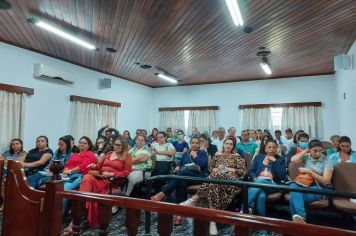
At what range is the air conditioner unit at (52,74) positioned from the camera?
5070mm

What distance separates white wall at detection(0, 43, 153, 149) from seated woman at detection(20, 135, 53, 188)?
144cm

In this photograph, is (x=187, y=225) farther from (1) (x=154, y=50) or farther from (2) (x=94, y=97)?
(2) (x=94, y=97)

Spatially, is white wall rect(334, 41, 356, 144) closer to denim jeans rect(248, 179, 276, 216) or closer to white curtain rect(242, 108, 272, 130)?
white curtain rect(242, 108, 272, 130)

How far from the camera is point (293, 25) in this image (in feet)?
11.9

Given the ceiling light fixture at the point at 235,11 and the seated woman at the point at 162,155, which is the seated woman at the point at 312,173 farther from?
the seated woman at the point at 162,155

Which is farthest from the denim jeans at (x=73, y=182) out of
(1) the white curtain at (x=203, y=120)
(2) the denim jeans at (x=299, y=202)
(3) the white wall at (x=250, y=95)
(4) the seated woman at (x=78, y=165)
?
(3) the white wall at (x=250, y=95)

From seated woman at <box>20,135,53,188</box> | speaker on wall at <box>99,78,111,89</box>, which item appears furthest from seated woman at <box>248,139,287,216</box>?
speaker on wall at <box>99,78,111,89</box>

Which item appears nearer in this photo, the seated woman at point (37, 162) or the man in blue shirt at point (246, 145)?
the seated woman at point (37, 162)

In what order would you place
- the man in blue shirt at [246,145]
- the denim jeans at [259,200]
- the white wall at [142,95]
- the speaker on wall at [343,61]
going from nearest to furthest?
the denim jeans at [259,200]
the speaker on wall at [343,61]
the man in blue shirt at [246,145]
the white wall at [142,95]

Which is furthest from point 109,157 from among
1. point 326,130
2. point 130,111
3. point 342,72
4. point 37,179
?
point 326,130

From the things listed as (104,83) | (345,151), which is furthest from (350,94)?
(104,83)

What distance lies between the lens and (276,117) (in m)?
6.90

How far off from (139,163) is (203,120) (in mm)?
4311

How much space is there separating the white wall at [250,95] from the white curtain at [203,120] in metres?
0.24
